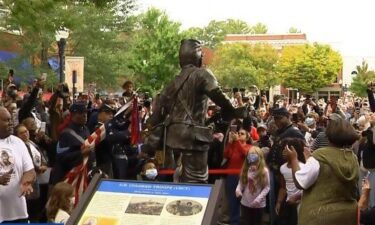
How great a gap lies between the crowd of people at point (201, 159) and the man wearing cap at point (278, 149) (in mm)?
17

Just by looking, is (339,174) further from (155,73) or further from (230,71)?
(230,71)

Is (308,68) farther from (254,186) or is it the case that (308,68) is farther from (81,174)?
(81,174)

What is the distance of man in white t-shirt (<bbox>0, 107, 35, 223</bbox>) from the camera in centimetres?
626

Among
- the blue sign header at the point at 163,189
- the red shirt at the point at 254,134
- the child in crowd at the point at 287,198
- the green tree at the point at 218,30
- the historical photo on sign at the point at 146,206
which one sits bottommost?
the child in crowd at the point at 287,198

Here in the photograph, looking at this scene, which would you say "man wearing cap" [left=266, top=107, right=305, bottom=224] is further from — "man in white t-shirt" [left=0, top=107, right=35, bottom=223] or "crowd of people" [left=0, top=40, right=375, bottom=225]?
"man in white t-shirt" [left=0, top=107, right=35, bottom=223]

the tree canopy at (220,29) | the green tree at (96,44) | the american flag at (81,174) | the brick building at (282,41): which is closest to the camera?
the american flag at (81,174)

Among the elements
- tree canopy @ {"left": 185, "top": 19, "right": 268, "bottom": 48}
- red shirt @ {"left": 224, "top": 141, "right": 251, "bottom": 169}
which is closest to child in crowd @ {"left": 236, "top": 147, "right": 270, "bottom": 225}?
red shirt @ {"left": 224, "top": 141, "right": 251, "bottom": 169}

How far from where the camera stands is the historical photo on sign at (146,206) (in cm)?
416

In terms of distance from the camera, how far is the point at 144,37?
5728 cm

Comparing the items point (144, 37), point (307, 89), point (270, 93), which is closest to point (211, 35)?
point (270, 93)

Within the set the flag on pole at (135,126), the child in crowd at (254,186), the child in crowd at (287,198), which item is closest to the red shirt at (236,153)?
the child in crowd at (254,186)

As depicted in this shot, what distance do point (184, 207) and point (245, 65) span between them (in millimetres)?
75539

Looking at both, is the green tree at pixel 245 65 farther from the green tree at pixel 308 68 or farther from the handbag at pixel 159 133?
the handbag at pixel 159 133

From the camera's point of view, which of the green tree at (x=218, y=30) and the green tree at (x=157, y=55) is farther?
the green tree at (x=218, y=30)
